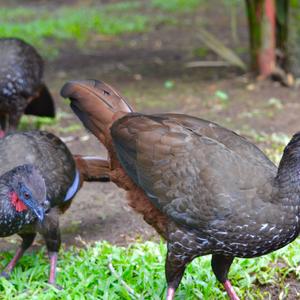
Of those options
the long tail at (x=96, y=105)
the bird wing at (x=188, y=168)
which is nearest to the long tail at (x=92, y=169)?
the long tail at (x=96, y=105)

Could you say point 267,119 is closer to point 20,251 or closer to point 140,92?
point 140,92

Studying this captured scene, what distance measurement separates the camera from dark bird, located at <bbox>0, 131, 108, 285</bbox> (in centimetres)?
474

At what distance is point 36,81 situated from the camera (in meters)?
7.70

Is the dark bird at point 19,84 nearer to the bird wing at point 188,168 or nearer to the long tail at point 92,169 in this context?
the long tail at point 92,169

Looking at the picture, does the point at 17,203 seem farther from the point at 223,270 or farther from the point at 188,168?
the point at 223,270

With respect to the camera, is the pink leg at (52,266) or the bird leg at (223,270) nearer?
the bird leg at (223,270)

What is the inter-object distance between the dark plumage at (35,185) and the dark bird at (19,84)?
1.84 metres

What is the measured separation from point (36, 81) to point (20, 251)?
2.75 m

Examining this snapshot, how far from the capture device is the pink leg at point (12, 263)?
524cm

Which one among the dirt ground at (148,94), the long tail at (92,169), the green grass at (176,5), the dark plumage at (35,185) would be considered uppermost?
the dark plumage at (35,185)

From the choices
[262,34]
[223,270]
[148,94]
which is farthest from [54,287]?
[262,34]

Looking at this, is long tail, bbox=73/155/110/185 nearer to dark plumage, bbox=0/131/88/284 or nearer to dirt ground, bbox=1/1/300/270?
dark plumage, bbox=0/131/88/284

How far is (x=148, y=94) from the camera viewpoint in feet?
33.0

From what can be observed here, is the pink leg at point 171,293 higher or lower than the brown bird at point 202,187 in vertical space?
lower
